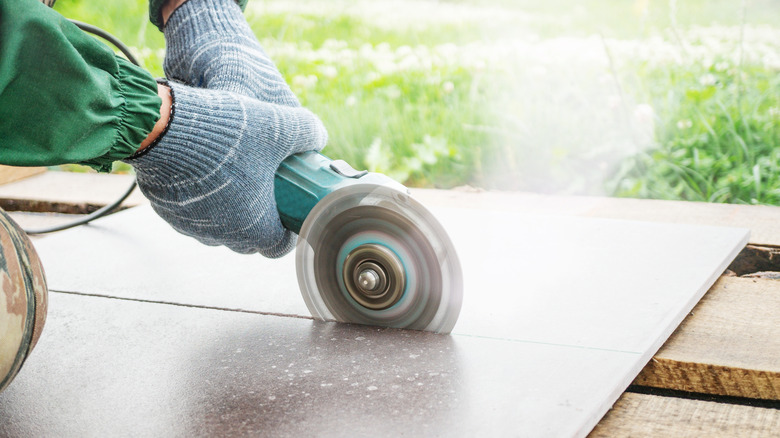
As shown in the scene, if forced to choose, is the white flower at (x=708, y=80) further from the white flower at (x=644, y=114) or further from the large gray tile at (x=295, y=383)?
the large gray tile at (x=295, y=383)

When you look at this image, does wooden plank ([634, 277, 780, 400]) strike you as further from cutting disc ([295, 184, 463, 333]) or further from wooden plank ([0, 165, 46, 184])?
wooden plank ([0, 165, 46, 184])

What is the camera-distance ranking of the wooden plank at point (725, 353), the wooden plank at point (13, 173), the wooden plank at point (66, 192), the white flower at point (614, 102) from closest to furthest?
the wooden plank at point (725, 353) < the wooden plank at point (66, 192) < the white flower at point (614, 102) < the wooden plank at point (13, 173)

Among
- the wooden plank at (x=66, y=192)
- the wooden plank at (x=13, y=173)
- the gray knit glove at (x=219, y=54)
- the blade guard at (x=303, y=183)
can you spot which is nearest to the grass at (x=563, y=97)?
the wooden plank at (x=66, y=192)

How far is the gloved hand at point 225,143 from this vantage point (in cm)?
121

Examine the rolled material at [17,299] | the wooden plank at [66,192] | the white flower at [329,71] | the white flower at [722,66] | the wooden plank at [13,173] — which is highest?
the white flower at [722,66]

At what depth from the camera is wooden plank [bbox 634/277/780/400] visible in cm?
115

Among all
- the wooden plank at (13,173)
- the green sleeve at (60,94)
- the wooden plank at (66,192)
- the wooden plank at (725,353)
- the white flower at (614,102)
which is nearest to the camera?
the green sleeve at (60,94)

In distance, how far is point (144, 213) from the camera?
7.04ft

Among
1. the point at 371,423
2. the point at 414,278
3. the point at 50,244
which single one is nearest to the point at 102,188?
the point at 50,244

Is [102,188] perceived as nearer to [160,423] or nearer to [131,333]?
[131,333]

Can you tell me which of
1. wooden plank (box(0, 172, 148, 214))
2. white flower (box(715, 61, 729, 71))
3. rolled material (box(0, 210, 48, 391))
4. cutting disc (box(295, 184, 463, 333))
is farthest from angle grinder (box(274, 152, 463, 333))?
white flower (box(715, 61, 729, 71))

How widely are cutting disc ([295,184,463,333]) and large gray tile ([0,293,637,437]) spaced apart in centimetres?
4

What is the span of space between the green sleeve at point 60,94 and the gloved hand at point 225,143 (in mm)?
96

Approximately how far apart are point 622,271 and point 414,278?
50 centimetres
